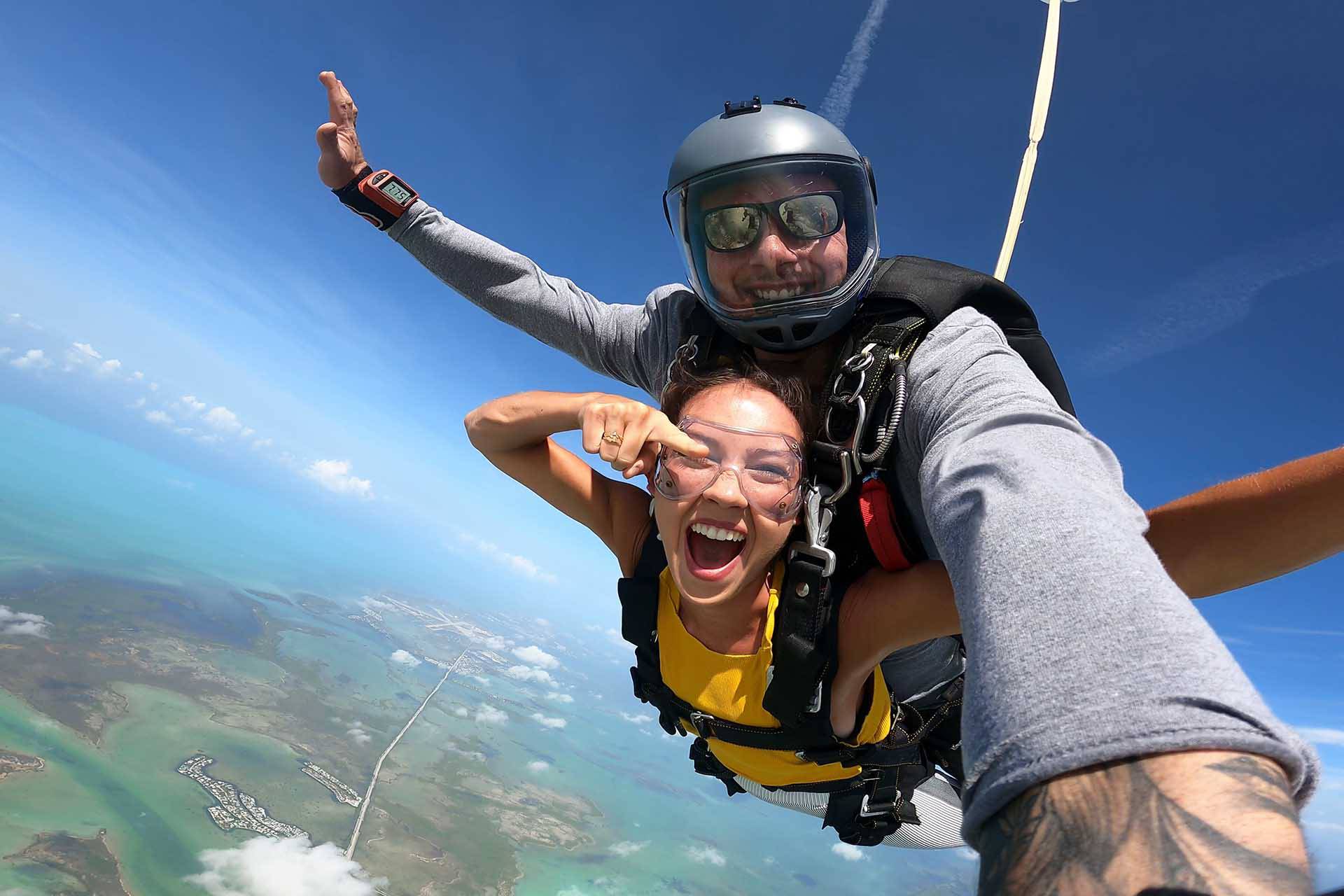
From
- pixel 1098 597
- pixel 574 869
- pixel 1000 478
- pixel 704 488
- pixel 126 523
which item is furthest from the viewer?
pixel 126 523

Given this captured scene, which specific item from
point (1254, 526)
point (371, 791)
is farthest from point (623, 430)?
point (371, 791)

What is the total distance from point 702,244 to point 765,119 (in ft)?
1.62

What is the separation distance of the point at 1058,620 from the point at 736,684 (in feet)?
4.92

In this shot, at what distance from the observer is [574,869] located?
6450 centimetres

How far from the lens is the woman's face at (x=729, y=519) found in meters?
1.92

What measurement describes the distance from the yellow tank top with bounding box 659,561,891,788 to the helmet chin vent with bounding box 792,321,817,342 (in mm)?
786

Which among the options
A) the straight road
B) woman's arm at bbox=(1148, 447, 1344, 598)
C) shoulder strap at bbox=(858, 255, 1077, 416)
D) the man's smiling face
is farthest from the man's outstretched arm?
the straight road

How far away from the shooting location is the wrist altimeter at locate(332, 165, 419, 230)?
9.37 ft

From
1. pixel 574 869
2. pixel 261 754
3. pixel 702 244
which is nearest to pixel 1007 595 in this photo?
pixel 702 244

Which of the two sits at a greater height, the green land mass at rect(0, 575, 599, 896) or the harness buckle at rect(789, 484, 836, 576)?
the harness buckle at rect(789, 484, 836, 576)

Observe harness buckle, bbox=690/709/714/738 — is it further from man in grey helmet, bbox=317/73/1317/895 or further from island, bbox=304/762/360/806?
island, bbox=304/762/360/806

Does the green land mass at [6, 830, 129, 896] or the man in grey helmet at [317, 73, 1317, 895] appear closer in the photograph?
the man in grey helmet at [317, 73, 1317, 895]

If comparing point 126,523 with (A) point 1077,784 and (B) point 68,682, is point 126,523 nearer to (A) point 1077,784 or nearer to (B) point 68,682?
(B) point 68,682

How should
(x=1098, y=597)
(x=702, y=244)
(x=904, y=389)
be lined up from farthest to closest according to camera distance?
(x=702, y=244)
(x=904, y=389)
(x=1098, y=597)
